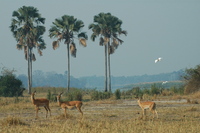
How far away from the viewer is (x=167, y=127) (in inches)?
578

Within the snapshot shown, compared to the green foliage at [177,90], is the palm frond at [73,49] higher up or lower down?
higher up

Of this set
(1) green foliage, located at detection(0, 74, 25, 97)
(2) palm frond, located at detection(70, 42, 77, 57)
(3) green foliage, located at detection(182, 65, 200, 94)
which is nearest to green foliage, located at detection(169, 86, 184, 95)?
(3) green foliage, located at detection(182, 65, 200, 94)

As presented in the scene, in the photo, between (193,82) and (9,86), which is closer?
(193,82)

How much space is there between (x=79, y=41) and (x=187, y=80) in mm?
20023

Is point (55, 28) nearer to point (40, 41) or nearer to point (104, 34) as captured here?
point (104, 34)

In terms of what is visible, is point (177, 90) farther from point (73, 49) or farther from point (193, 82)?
point (73, 49)

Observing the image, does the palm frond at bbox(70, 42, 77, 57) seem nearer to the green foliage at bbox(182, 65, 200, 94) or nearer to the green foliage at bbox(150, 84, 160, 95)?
the green foliage at bbox(150, 84, 160, 95)

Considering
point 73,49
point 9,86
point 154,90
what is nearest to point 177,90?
point 154,90

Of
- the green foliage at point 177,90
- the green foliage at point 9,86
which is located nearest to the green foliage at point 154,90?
the green foliage at point 177,90

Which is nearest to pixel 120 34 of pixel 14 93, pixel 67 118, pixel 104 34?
pixel 104 34

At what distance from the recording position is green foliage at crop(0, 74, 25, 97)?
47188 millimetres

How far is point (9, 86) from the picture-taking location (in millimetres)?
47938

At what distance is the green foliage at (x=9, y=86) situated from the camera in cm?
4719

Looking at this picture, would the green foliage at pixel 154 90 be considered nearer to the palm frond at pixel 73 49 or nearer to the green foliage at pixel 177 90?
the green foliage at pixel 177 90
